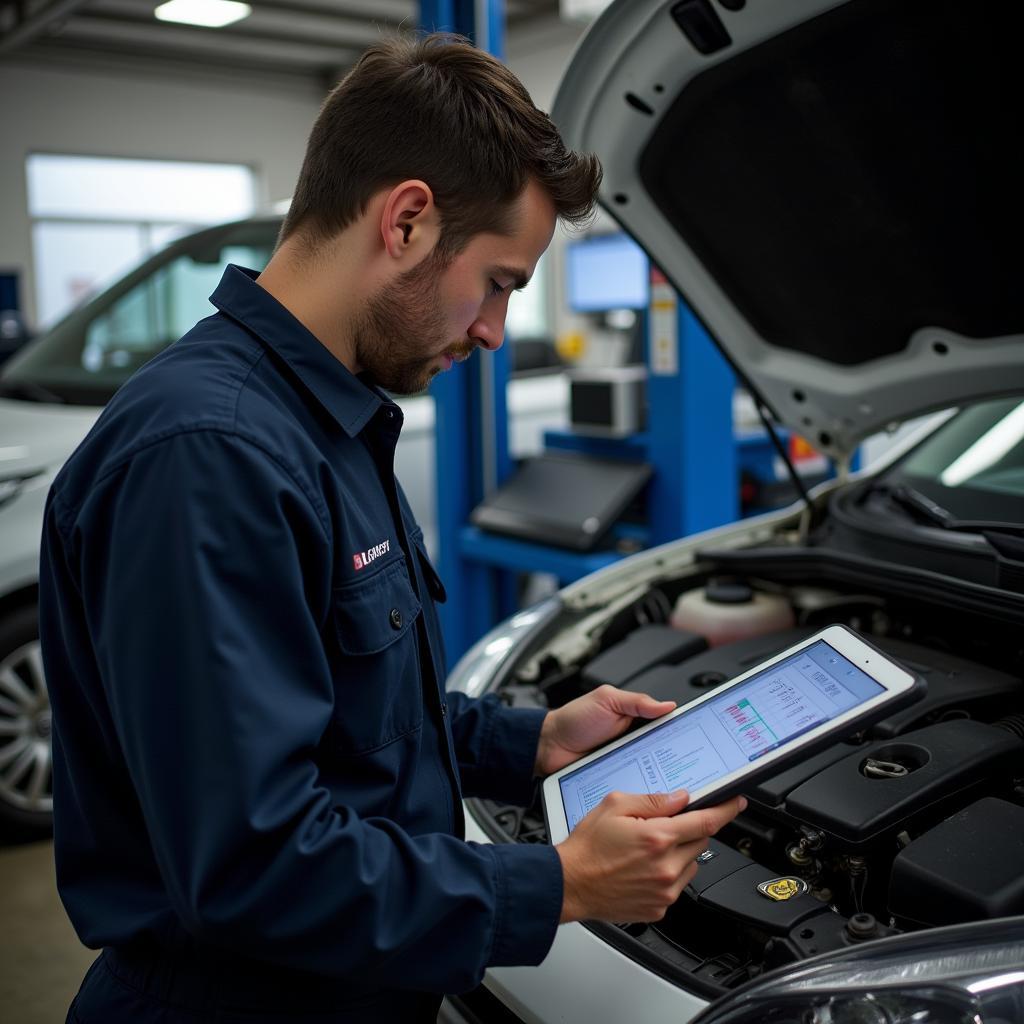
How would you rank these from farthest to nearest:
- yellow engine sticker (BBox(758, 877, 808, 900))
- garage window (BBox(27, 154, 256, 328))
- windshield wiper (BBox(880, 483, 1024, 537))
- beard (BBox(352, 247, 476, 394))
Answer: garage window (BBox(27, 154, 256, 328))
windshield wiper (BBox(880, 483, 1024, 537))
yellow engine sticker (BBox(758, 877, 808, 900))
beard (BBox(352, 247, 476, 394))

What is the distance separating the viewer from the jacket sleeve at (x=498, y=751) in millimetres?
1403

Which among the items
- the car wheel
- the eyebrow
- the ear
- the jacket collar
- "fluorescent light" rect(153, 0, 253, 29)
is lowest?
the car wheel

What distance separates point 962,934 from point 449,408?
104 inches

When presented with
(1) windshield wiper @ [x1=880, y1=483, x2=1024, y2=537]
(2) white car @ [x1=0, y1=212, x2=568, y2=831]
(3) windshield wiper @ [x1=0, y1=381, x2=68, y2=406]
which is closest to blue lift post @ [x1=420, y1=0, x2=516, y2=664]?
(2) white car @ [x1=0, y1=212, x2=568, y2=831]

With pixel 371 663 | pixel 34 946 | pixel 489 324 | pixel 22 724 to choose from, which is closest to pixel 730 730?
pixel 371 663

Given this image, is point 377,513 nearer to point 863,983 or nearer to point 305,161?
point 305,161

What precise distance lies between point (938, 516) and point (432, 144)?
124cm

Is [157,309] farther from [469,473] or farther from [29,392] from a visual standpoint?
[469,473]

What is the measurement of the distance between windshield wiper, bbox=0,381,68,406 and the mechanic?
2582 mm

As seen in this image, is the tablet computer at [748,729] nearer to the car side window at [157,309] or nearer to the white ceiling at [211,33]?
the car side window at [157,309]

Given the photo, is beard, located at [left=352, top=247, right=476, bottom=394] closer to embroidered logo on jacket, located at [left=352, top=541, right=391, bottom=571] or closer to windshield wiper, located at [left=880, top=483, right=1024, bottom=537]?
embroidered logo on jacket, located at [left=352, top=541, right=391, bottom=571]

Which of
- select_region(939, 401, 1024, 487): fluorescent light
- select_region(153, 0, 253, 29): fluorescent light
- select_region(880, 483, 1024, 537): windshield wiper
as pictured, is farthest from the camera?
select_region(153, 0, 253, 29): fluorescent light

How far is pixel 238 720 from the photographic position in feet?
2.86

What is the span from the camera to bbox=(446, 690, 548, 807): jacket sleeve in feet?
4.60
